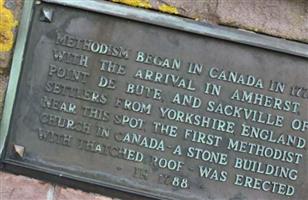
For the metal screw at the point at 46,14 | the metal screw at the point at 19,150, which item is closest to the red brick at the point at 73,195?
the metal screw at the point at 19,150

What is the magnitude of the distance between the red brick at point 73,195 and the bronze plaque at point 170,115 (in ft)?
0.19

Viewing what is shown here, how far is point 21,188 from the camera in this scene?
320 centimetres

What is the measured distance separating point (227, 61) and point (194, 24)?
0.58 ft

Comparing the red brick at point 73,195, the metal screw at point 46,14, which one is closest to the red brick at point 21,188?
the red brick at point 73,195

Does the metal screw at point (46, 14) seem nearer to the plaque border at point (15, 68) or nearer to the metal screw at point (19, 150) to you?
the plaque border at point (15, 68)

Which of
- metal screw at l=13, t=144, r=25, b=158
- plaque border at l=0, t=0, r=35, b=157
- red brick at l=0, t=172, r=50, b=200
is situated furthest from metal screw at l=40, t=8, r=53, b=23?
red brick at l=0, t=172, r=50, b=200

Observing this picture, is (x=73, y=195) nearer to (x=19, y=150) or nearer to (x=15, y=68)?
(x=19, y=150)

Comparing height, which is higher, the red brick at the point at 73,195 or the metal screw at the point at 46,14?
the metal screw at the point at 46,14

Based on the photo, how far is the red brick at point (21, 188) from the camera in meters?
3.19

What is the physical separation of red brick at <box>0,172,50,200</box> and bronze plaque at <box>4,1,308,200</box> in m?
0.07

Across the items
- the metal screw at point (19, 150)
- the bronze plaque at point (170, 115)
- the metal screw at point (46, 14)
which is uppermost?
the metal screw at point (46, 14)

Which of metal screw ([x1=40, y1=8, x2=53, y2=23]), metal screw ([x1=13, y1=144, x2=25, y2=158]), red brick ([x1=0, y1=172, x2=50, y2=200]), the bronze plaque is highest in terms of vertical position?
metal screw ([x1=40, y1=8, x2=53, y2=23])

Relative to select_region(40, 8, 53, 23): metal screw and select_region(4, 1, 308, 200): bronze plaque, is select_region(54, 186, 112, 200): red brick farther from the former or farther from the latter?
select_region(40, 8, 53, 23): metal screw

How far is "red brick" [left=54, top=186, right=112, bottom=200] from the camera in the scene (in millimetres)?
3170
